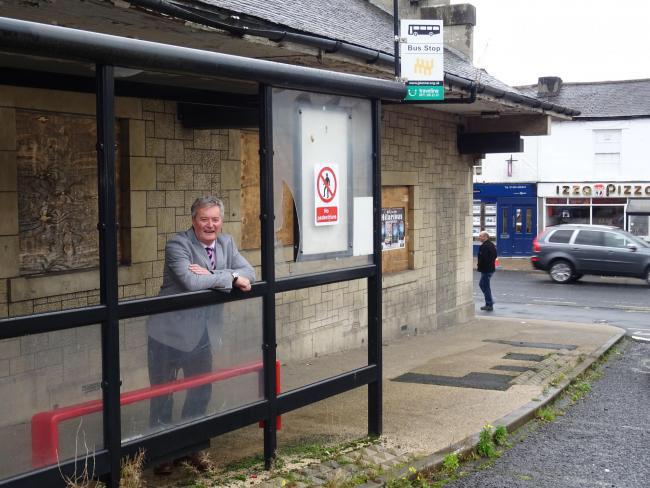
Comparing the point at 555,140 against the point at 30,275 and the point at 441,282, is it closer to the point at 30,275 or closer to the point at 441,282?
the point at 441,282

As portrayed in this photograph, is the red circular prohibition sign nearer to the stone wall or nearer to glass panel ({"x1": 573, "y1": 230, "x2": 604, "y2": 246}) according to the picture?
the stone wall

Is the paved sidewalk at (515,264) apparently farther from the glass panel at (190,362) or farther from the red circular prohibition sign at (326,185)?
the glass panel at (190,362)

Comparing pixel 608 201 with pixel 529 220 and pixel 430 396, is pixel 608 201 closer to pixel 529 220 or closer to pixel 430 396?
pixel 529 220

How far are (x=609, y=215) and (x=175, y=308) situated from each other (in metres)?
30.3

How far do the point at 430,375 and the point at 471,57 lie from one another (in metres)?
8.51

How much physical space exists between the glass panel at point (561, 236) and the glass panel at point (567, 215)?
8.53 metres

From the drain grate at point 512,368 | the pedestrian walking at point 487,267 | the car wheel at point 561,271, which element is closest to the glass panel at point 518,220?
the car wheel at point 561,271

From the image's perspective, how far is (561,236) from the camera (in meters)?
24.9

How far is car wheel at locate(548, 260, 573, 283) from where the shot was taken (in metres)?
24.5

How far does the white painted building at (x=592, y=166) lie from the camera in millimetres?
31859

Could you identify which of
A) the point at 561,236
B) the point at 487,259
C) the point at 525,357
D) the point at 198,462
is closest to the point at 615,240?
the point at 561,236

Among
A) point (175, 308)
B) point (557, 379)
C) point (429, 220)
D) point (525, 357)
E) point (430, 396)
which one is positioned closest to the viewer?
point (175, 308)

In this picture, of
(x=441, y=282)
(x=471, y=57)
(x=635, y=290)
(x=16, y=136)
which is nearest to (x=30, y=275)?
(x=16, y=136)

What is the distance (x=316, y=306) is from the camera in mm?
10688
